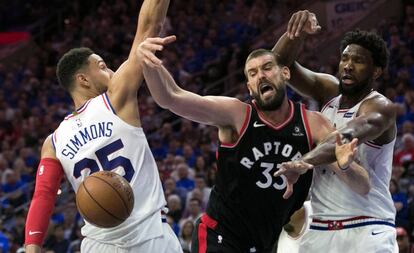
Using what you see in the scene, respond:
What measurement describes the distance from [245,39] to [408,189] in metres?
7.67

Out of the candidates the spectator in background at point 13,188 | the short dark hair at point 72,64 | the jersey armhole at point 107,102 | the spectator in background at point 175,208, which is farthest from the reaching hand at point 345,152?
the spectator in background at point 13,188

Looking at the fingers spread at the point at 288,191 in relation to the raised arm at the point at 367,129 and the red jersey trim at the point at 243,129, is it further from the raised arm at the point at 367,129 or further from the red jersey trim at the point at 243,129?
the red jersey trim at the point at 243,129

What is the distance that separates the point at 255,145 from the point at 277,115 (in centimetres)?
25

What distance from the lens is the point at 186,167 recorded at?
11953 millimetres

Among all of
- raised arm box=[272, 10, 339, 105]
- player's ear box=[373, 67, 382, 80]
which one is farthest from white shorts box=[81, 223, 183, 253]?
player's ear box=[373, 67, 382, 80]

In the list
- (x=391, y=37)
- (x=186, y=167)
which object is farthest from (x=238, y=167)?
(x=391, y=37)

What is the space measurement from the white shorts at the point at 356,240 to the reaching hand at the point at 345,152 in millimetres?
731

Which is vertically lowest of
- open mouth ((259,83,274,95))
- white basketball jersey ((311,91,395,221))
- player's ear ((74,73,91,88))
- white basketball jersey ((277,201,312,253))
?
white basketball jersey ((277,201,312,253))

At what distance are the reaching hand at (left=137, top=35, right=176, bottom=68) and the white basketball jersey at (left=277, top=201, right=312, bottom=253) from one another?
1.63m

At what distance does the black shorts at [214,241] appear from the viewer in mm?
5270

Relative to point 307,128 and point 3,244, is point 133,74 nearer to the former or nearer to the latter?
point 307,128

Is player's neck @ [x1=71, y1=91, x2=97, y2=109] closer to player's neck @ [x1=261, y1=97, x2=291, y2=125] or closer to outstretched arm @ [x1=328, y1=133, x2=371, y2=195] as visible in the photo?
player's neck @ [x1=261, y1=97, x2=291, y2=125]

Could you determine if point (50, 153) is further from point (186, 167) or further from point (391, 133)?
point (186, 167)

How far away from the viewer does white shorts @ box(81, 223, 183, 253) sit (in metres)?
5.00
